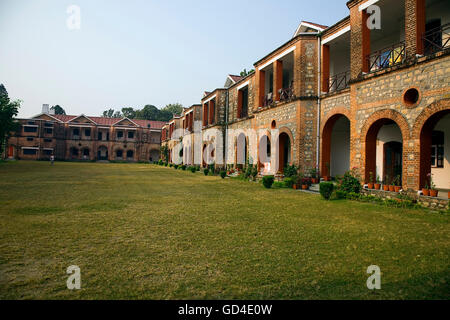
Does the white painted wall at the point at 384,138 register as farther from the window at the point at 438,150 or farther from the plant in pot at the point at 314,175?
the plant in pot at the point at 314,175

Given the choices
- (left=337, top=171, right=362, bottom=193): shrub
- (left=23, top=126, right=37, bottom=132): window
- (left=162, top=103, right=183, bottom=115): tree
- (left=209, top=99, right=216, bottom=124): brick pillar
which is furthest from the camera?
(left=162, top=103, right=183, bottom=115): tree

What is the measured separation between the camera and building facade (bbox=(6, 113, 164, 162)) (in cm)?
4838

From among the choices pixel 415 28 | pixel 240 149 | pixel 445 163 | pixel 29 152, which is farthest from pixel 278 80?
pixel 29 152

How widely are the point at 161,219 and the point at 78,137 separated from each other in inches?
2147

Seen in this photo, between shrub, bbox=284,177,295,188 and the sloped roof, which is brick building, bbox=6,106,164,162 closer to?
the sloped roof

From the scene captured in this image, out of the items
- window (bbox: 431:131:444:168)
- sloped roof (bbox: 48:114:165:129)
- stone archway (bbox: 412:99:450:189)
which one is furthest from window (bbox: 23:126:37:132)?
window (bbox: 431:131:444:168)

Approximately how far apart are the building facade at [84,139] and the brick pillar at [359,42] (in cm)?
5093

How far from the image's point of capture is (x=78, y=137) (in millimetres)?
52688

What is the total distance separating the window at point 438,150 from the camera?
11180 millimetres

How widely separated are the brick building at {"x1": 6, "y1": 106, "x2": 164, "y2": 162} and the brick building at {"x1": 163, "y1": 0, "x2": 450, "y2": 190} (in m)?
40.8

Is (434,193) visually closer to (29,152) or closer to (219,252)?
(219,252)

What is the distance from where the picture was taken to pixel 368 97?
981 cm

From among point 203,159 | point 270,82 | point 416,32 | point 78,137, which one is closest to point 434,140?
point 416,32
